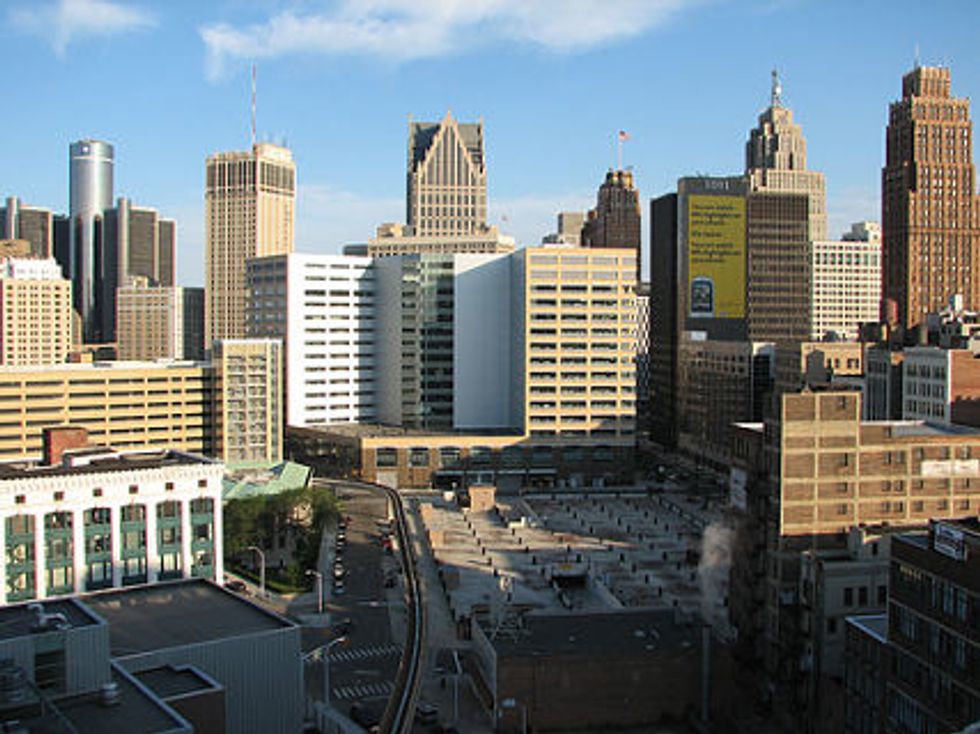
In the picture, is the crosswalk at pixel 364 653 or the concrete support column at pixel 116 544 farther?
the crosswalk at pixel 364 653

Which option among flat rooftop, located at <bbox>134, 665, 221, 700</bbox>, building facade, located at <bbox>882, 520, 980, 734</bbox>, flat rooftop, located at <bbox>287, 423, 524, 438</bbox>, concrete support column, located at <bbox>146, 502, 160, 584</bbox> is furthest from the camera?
flat rooftop, located at <bbox>287, 423, 524, 438</bbox>

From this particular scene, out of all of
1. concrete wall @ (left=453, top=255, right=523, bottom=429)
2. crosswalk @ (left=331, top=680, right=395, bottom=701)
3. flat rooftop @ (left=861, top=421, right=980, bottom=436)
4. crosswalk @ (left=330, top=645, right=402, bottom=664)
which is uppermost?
concrete wall @ (left=453, top=255, right=523, bottom=429)

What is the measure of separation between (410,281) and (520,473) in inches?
1591

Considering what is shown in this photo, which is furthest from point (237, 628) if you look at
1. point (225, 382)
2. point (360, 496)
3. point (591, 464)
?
point (591, 464)

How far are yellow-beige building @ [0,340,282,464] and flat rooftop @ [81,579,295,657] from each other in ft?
309

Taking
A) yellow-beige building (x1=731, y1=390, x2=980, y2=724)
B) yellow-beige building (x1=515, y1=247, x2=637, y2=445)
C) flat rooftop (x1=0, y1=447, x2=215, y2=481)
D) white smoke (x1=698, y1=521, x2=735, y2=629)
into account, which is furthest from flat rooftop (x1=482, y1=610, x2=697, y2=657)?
yellow-beige building (x1=515, y1=247, x2=637, y2=445)

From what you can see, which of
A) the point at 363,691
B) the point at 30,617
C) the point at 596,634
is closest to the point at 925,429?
the point at 596,634

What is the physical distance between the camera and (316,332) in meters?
196

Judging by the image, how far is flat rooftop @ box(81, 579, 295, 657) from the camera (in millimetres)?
55625

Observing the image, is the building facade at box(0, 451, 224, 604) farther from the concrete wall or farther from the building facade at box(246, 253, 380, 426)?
the building facade at box(246, 253, 380, 426)

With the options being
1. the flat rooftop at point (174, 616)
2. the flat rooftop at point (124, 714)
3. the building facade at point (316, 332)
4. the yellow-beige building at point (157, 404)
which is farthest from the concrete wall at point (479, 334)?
the flat rooftop at point (124, 714)

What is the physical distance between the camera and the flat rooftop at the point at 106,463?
263 feet

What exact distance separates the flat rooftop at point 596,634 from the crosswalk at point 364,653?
25.5 feet

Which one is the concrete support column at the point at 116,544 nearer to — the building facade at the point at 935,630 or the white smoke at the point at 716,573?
the white smoke at the point at 716,573
